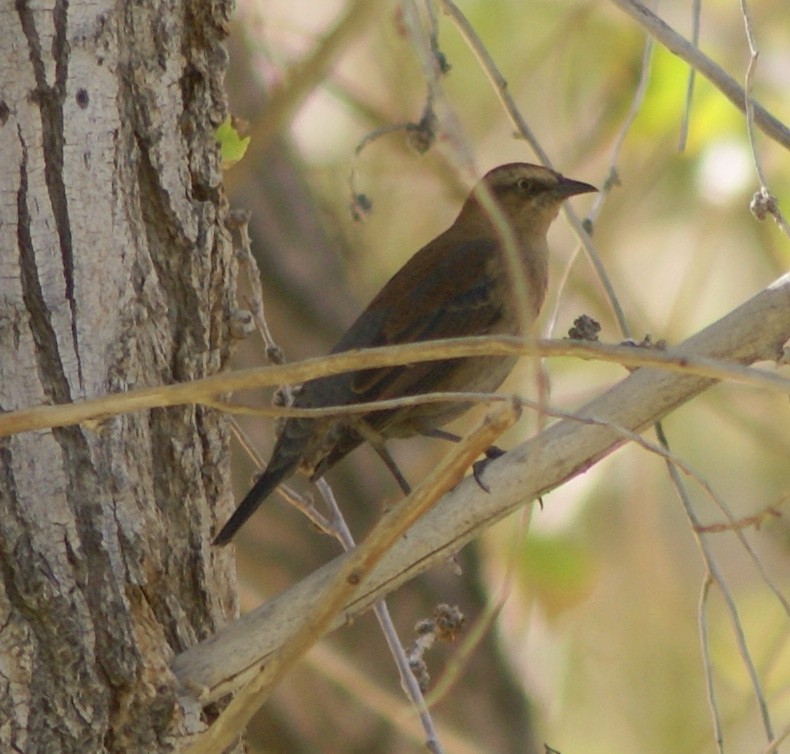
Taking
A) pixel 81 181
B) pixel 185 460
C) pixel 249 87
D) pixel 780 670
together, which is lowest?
pixel 780 670

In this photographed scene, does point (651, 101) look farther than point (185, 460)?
Yes

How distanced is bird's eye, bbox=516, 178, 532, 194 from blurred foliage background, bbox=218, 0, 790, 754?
1.26ft

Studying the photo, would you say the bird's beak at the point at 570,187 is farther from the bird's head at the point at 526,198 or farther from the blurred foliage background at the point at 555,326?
the blurred foliage background at the point at 555,326

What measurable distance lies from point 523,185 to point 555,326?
0.60 m

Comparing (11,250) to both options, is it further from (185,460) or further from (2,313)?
(185,460)

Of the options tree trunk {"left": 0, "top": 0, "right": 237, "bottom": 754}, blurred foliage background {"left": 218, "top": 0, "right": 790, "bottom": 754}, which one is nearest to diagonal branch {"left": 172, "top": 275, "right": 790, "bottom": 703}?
tree trunk {"left": 0, "top": 0, "right": 237, "bottom": 754}

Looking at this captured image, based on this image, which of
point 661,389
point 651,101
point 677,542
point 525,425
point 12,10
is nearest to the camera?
point 661,389

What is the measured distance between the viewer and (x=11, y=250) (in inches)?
104

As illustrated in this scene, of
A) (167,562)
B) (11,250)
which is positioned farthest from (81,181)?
(167,562)

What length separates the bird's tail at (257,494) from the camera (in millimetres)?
2986

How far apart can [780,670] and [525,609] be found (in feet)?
5.20

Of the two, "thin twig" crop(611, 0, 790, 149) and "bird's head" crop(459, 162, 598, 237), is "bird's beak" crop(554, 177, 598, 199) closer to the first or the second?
"bird's head" crop(459, 162, 598, 237)

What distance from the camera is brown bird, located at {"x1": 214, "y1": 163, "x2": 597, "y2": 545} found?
423 cm

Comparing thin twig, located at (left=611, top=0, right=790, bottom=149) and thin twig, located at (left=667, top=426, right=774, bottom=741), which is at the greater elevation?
thin twig, located at (left=611, top=0, right=790, bottom=149)
